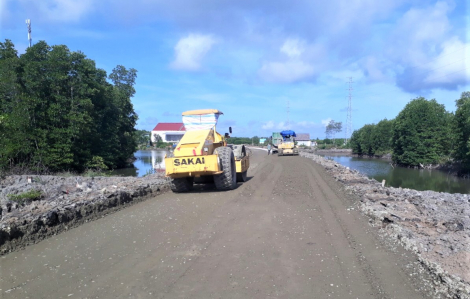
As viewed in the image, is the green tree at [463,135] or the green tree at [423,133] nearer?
the green tree at [463,135]

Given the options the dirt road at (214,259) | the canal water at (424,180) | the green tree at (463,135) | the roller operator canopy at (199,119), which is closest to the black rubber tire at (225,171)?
the roller operator canopy at (199,119)

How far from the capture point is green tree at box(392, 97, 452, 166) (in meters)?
40.4

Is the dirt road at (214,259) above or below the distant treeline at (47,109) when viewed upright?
below

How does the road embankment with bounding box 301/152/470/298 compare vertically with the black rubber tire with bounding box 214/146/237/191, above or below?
below

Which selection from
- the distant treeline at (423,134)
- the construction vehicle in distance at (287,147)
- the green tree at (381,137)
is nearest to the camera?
the construction vehicle in distance at (287,147)

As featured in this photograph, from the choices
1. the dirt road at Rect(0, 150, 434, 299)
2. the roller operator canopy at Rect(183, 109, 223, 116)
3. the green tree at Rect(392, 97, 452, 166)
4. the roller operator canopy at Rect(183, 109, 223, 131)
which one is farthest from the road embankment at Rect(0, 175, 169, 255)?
the green tree at Rect(392, 97, 452, 166)

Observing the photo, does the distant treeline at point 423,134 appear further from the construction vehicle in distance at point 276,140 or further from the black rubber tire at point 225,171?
the black rubber tire at point 225,171

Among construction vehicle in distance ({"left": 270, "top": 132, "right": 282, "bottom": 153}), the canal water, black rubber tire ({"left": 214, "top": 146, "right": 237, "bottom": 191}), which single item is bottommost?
the canal water

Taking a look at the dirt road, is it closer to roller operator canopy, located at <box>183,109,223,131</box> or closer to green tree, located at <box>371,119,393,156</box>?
roller operator canopy, located at <box>183,109,223,131</box>

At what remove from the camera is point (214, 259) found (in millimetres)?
5180

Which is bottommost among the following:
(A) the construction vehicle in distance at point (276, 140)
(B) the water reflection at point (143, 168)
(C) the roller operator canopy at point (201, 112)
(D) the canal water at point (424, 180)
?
(D) the canal water at point (424, 180)

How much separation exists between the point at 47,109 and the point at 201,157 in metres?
16.9

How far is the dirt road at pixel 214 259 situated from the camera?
13.7 feet

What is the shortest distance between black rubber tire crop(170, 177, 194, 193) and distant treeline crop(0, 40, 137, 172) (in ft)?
38.4
